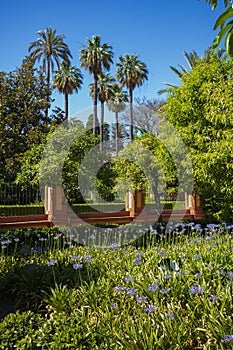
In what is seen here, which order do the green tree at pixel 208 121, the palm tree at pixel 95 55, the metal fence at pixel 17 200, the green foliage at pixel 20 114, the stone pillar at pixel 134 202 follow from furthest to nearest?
the palm tree at pixel 95 55 → the green foliage at pixel 20 114 → the stone pillar at pixel 134 202 → the metal fence at pixel 17 200 → the green tree at pixel 208 121

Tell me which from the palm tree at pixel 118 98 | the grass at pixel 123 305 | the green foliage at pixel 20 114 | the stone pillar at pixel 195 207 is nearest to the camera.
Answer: the grass at pixel 123 305

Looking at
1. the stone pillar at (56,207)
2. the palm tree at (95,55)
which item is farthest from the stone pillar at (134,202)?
the palm tree at (95,55)

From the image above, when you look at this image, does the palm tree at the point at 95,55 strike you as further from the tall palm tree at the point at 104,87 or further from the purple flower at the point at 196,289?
the purple flower at the point at 196,289

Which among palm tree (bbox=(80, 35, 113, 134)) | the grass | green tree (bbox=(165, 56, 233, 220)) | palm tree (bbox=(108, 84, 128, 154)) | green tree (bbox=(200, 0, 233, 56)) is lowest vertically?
the grass

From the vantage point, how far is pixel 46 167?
10.9 meters

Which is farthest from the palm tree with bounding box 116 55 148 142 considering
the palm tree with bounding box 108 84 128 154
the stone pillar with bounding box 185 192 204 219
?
the stone pillar with bounding box 185 192 204 219

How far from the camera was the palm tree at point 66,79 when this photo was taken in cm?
3309

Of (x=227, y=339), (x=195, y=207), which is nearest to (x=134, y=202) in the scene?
(x=195, y=207)

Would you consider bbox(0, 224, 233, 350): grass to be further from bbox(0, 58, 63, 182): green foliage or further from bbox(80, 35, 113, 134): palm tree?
bbox(80, 35, 113, 134): palm tree

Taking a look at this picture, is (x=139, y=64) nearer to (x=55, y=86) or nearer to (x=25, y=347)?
(x=55, y=86)

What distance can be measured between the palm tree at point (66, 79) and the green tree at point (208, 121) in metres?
23.5

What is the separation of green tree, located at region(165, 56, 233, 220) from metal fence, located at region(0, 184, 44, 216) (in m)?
5.11

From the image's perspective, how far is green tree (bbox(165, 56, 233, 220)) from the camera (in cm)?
849

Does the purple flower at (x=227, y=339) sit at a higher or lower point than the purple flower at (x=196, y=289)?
lower
